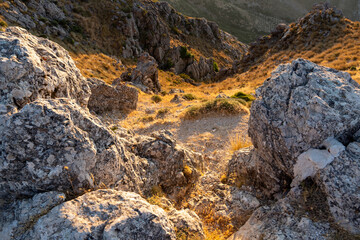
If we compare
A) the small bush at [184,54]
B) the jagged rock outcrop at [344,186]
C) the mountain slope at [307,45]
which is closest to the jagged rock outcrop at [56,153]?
the jagged rock outcrop at [344,186]

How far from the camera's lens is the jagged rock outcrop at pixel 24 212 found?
137 inches

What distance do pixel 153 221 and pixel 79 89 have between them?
4537 mm

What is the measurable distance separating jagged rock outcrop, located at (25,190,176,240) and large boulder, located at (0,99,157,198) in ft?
1.69

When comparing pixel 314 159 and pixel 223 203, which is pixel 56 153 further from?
pixel 314 159

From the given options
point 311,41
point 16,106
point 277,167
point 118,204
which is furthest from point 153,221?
point 311,41

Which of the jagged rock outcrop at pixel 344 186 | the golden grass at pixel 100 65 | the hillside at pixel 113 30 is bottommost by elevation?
the golden grass at pixel 100 65

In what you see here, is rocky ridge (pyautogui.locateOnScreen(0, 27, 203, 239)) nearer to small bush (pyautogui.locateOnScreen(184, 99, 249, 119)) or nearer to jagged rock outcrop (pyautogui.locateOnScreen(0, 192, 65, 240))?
jagged rock outcrop (pyautogui.locateOnScreen(0, 192, 65, 240))

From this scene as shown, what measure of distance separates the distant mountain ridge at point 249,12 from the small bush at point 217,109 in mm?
112703

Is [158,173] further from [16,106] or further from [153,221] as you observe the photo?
[16,106]

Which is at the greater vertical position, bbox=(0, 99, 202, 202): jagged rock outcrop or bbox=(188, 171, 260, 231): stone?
bbox=(0, 99, 202, 202): jagged rock outcrop

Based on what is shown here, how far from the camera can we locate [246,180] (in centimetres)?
684

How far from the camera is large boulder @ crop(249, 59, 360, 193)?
16.3ft

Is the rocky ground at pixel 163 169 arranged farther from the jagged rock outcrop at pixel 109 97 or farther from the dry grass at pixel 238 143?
the jagged rock outcrop at pixel 109 97

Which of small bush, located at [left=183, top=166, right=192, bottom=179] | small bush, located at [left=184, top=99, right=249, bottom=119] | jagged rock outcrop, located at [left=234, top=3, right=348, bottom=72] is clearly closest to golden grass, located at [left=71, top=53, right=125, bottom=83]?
small bush, located at [left=184, top=99, right=249, bottom=119]
